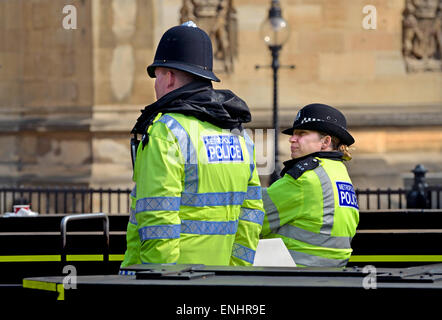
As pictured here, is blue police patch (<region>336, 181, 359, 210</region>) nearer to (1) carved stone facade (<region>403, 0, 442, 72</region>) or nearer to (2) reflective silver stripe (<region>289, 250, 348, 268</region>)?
(2) reflective silver stripe (<region>289, 250, 348, 268</region>)

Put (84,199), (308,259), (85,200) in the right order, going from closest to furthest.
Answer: (308,259)
(84,199)
(85,200)

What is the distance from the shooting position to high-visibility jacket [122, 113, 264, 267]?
4484 mm

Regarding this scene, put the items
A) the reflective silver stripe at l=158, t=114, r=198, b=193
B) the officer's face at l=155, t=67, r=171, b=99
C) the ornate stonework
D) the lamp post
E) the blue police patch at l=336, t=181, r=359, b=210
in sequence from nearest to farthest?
the reflective silver stripe at l=158, t=114, r=198, b=193, the officer's face at l=155, t=67, r=171, b=99, the blue police patch at l=336, t=181, r=359, b=210, the lamp post, the ornate stonework

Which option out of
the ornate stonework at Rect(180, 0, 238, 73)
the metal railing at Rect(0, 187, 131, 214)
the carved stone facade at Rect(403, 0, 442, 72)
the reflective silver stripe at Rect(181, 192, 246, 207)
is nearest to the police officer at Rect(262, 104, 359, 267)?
the reflective silver stripe at Rect(181, 192, 246, 207)

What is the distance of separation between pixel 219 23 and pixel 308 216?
16121mm

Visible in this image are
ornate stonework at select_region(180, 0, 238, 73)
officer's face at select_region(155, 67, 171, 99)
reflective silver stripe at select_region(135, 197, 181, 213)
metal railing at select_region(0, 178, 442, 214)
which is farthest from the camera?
ornate stonework at select_region(180, 0, 238, 73)

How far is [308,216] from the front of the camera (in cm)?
545

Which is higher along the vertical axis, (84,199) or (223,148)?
(223,148)

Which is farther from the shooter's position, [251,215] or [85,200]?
[85,200]

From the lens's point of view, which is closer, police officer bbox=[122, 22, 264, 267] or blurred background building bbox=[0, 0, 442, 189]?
police officer bbox=[122, 22, 264, 267]

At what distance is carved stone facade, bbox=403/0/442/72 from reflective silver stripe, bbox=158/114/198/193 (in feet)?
56.6

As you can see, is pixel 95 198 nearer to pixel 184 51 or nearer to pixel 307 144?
pixel 307 144

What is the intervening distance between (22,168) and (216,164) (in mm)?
17287

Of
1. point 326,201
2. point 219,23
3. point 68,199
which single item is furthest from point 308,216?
point 219,23
